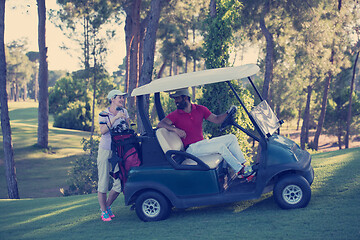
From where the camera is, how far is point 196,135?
6.77 m

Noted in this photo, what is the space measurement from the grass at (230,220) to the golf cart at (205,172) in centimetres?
28

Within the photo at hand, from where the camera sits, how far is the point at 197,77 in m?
5.96

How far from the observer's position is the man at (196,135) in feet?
20.1

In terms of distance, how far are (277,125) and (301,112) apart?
41.3 metres

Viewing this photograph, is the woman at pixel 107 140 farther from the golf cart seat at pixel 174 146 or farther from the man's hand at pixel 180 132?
the man's hand at pixel 180 132

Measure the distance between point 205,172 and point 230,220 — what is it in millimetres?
769

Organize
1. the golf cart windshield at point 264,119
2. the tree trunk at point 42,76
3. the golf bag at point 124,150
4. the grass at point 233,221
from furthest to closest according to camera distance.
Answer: the tree trunk at point 42,76 < the golf bag at point 124,150 < the golf cart windshield at point 264,119 < the grass at point 233,221

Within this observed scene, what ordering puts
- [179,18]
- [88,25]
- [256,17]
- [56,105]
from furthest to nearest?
[56,105] → [179,18] → [88,25] → [256,17]

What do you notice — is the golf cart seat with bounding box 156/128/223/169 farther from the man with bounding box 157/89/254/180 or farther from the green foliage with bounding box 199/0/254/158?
the green foliage with bounding box 199/0/254/158

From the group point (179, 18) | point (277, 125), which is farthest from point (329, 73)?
point (277, 125)

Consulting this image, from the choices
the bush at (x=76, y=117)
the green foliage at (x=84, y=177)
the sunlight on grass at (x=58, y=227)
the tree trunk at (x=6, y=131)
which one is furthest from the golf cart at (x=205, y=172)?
the bush at (x=76, y=117)

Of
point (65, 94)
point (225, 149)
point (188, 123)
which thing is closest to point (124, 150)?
point (188, 123)

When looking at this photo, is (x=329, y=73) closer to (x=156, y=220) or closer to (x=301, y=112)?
(x=301, y=112)

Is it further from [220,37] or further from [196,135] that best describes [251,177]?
[220,37]
